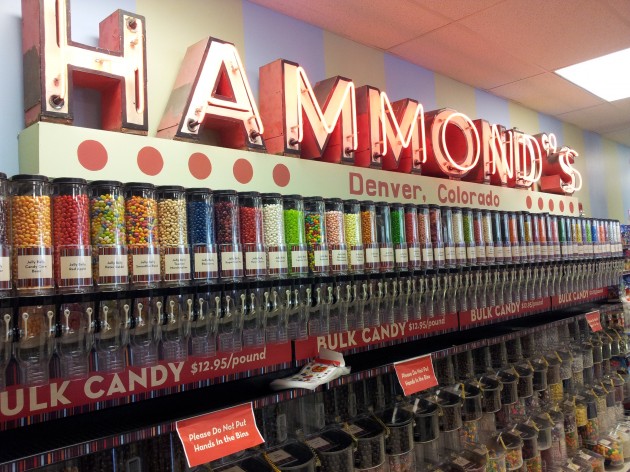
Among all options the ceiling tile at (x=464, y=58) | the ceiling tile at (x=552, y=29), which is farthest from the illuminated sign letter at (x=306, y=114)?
the ceiling tile at (x=552, y=29)

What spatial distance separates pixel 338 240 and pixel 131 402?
989 mm

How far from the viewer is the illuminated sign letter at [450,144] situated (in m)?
3.33

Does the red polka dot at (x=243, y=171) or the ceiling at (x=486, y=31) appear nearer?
the red polka dot at (x=243, y=171)

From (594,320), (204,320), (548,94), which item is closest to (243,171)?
(204,320)

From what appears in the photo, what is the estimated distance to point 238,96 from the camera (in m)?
2.32

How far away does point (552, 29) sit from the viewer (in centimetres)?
328

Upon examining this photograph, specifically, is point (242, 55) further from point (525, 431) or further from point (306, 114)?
point (525, 431)

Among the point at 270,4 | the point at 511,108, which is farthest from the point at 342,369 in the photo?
the point at 511,108

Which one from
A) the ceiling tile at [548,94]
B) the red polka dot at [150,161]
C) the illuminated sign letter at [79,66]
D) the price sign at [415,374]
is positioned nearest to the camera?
the illuminated sign letter at [79,66]

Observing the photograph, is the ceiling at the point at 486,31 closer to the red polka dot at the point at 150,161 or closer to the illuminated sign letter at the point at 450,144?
the illuminated sign letter at the point at 450,144

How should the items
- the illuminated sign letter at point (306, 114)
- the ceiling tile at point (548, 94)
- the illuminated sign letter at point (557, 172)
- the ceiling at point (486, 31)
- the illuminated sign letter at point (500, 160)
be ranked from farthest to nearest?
the illuminated sign letter at point (557, 172) → the ceiling tile at point (548, 94) → the illuminated sign letter at point (500, 160) → the ceiling at point (486, 31) → the illuminated sign letter at point (306, 114)

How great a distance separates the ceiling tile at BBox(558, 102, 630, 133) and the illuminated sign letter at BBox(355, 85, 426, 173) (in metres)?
2.73

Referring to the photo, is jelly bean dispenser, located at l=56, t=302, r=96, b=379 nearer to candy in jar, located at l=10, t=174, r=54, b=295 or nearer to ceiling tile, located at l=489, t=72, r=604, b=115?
candy in jar, located at l=10, t=174, r=54, b=295

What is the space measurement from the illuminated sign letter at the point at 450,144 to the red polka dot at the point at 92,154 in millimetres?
2071
